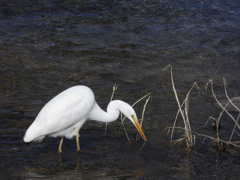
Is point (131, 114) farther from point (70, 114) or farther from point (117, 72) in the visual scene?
point (117, 72)

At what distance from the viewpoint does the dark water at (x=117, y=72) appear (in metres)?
5.18

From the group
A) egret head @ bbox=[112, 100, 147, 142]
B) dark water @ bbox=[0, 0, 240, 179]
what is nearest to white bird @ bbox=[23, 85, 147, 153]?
egret head @ bbox=[112, 100, 147, 142]

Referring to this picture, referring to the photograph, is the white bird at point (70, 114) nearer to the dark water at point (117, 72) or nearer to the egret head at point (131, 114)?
the egret head at point (131, 114)

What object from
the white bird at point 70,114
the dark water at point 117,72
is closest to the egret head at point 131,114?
the white bird at point 70,114

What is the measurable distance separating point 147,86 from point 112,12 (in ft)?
15.1

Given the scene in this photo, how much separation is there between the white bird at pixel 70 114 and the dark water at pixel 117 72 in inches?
9.2

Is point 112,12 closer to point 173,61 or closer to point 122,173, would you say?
point 173,61

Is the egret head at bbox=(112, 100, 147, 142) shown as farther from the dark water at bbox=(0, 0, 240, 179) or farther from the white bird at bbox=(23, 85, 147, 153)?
the dark water at bbox=(0, 0, 240, 179)

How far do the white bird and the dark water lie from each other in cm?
23

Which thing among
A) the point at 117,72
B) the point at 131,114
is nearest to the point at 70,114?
the point at 131,114

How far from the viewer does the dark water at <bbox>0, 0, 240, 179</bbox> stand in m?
5.18

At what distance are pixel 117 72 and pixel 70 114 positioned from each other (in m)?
2.68

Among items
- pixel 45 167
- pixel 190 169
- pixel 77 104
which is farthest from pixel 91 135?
pixel 190 169

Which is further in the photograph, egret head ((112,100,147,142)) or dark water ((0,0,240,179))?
egret head ((112,100,147,142))
